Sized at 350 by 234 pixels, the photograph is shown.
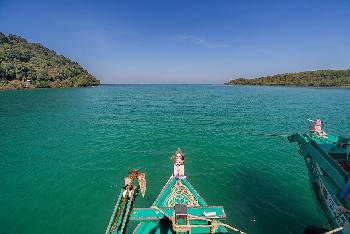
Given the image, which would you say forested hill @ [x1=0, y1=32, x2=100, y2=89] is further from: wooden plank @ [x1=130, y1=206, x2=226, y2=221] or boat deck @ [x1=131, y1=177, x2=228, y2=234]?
wooden plank @ [x1=130, y1=206, x2=226, y2=221]

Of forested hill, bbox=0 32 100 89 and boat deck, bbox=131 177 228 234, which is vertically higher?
forested hill, bbox=0 32 100 89

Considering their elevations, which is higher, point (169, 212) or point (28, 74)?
point (28, 74)

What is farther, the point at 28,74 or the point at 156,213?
the point at 28,74

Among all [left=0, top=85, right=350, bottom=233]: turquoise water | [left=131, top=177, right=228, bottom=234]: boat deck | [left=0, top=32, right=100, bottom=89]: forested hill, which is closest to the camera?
[left=131, top=177, right=228, bottom=234]: boat deck

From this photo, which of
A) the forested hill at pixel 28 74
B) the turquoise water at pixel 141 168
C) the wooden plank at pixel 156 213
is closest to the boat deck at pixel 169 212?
the wooden plank at pixel 156 213

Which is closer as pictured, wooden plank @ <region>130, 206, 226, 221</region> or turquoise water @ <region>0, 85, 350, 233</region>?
wooden plank @ <region>130, 206, 226, 221</region>

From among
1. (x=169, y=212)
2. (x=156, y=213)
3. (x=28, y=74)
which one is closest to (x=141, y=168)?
(x=169, y=212)

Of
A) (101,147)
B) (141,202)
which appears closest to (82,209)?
(141,202)

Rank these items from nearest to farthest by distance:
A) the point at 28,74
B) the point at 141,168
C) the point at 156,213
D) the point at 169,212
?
the point at 156,213, the point at 169,212, the point at 141,168, the point at 28,74

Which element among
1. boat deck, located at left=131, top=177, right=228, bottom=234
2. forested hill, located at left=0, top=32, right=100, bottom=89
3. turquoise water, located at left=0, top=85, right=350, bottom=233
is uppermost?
forested hill, located at left=0, top=32, right=100, bottom=89

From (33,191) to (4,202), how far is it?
1757 mm

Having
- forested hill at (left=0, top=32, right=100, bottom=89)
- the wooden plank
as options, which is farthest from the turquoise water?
forested hill at (left=0, top=32, right=100, bottom=89)

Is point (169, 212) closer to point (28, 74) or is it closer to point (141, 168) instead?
point (141, 168)

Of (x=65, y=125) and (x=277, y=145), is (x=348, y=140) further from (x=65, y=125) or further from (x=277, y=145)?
(x=65, y=125)
